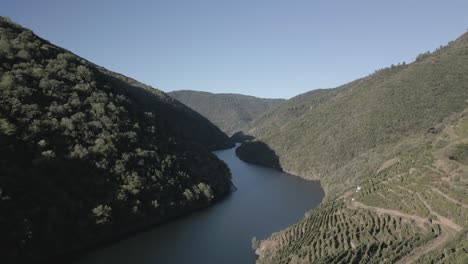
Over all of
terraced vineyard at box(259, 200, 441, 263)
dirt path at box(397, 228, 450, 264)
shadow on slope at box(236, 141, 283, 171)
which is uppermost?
shadow on slope at box(236, 141, 283, 171)

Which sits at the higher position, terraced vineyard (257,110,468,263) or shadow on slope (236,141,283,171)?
shadow on slope (236,141,283,171)

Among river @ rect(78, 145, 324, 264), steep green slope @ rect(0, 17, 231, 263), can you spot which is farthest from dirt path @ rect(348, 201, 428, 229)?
steep green slope @ rect(0, 17, 231, 263)

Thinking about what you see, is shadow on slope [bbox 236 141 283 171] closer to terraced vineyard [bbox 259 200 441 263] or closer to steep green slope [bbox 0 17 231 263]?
steep green slope [bbox 0 17 231 263]

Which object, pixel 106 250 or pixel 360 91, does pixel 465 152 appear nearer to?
pixel 106 250

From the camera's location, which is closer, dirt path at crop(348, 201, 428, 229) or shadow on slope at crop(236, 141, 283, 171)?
dirt path at crop(348, 201, 428, 229)

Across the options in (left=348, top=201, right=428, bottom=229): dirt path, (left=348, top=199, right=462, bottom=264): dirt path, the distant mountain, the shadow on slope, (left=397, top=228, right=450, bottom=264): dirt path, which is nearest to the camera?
(left=397, top=228, right=450, bottom=264): dirt path

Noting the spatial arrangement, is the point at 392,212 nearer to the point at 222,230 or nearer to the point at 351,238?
the point at 351,238

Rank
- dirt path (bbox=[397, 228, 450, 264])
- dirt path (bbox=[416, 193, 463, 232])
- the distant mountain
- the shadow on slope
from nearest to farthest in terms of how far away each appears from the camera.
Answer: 1. dirt path (bbox=[397, 228, 450, 264])
2. the distant mountain
3. dirt path (bbox=[416, 193, 463, 232])
4. the shadow on slope
